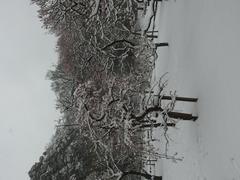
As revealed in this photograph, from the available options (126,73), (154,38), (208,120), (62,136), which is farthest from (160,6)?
(62,136)

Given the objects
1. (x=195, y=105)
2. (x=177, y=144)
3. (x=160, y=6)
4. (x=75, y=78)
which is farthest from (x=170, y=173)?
(x=75, y=78)

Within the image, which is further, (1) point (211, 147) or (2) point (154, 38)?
(2) point (154, 38)

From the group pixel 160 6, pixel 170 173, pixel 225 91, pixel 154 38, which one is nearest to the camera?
pixel 225 91

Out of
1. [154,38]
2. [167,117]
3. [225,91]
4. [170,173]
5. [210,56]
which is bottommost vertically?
[170,173]

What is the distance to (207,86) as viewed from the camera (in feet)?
24.8

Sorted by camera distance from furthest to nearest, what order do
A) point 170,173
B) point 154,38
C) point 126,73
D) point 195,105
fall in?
1. point 126,73
2. point 154,38
3. point 170,173
4. point 195,105

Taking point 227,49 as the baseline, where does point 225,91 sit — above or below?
below

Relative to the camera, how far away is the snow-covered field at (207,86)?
6.42 meters

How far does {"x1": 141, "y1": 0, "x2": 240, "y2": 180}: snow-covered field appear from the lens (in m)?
6.42

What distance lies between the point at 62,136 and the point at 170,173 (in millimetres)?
9734

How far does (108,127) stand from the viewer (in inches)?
403

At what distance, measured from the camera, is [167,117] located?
27.7 feet

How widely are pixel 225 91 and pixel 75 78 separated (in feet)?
51.7

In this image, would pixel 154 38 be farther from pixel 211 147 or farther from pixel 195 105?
pixel 211 147
